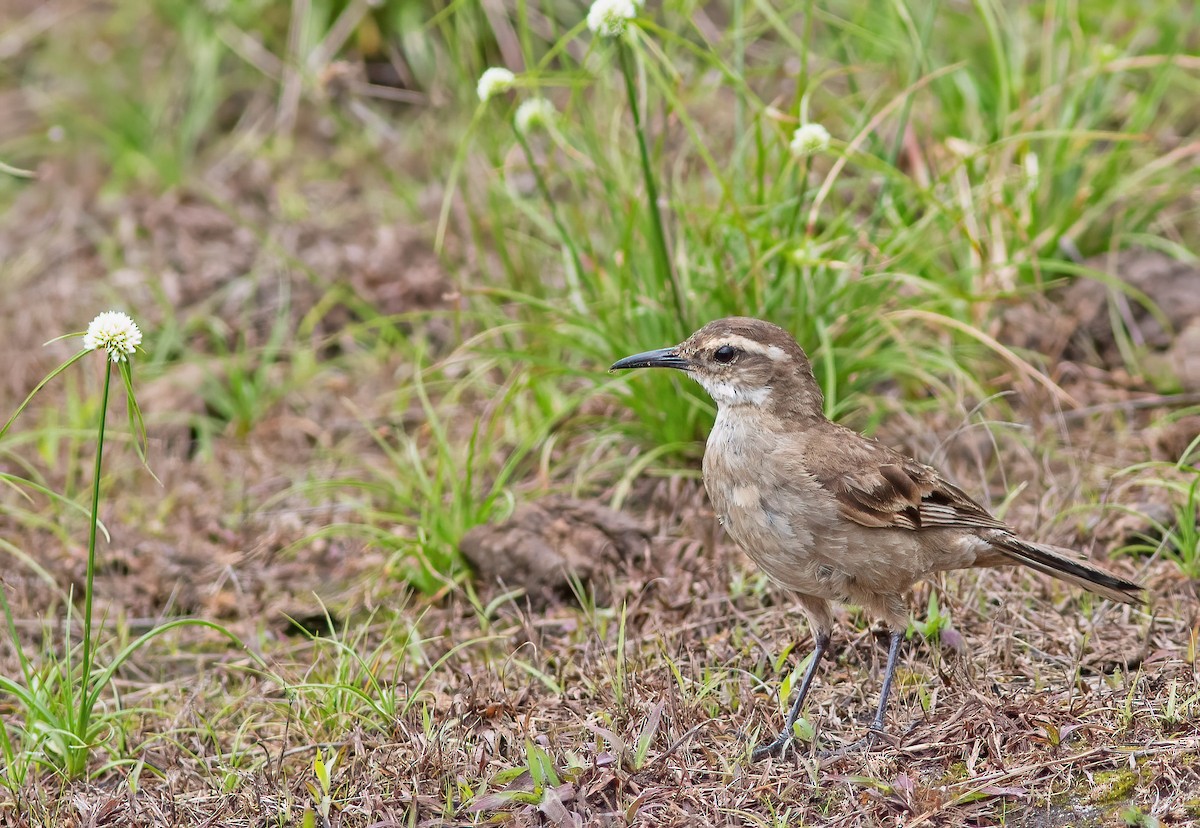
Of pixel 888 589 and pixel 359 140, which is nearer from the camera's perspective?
pixel 888 589

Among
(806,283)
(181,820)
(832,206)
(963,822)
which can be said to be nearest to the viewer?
(963,822)

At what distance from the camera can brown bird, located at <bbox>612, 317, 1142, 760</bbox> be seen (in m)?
4.84

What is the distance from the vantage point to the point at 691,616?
18.8 ft

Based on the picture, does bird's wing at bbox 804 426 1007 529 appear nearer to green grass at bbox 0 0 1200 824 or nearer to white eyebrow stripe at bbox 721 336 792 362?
white eyebrow stripe at bbox 721 336 792 362

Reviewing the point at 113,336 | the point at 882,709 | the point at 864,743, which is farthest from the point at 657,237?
the point at 113,336

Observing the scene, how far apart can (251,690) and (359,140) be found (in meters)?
5.14

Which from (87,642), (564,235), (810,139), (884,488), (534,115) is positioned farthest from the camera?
(564,235)

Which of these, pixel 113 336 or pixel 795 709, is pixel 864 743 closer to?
pixel 795 709

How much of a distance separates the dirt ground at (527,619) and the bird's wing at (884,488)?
52 centimetres

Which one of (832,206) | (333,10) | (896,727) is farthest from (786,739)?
(333,10)

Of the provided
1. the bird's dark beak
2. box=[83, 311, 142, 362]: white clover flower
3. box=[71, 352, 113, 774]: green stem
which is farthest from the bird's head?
Result: box=[71, 352, 113, 774]: green stem

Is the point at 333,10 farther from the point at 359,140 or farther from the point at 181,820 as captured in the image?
the point at 181,820

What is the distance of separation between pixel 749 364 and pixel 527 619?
1485 millimetres

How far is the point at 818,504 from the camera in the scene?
4.84 m
